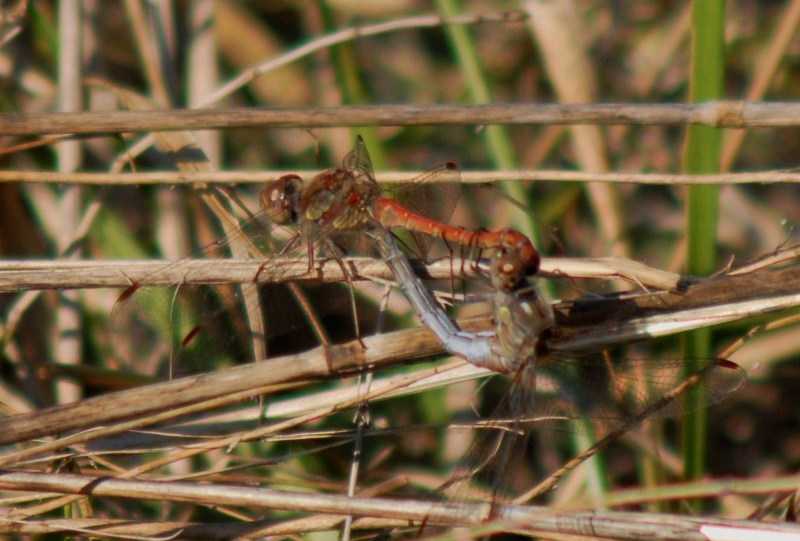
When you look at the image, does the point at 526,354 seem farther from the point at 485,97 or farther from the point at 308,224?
the point at 485,97

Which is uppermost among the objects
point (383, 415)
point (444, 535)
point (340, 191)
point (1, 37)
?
point (1, 37)

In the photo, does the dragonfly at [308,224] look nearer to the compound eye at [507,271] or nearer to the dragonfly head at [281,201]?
the dragonfly head at [281,201]

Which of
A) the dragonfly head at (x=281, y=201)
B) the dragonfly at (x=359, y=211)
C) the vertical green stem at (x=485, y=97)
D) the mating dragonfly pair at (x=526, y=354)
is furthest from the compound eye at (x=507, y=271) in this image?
the vertical green stem at (x=485, y=97)

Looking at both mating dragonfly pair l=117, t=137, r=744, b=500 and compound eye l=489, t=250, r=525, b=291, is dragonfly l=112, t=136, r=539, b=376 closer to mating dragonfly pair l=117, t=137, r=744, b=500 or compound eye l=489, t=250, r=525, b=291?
mating dragonfly pair l=117, t=137, r=744, b=500

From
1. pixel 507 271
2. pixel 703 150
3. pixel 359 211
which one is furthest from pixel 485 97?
pixel 507 271

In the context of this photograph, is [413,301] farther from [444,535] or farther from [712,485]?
[712,485]

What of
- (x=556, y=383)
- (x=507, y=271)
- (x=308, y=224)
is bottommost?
(x=556, y=383)

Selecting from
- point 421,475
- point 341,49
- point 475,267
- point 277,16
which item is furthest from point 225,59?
point 475,267
